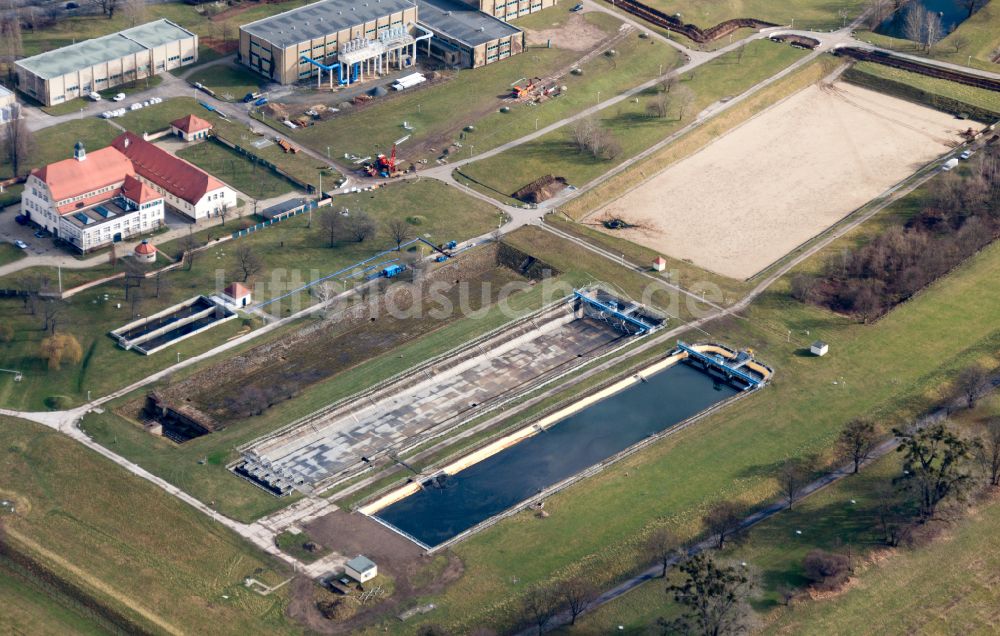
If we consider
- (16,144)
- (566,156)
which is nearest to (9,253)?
(16,144)

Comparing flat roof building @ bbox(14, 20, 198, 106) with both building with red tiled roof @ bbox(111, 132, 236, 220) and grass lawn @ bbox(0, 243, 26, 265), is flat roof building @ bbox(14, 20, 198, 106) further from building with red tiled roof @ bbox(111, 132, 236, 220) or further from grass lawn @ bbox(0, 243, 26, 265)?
grass lawn @ bbox(0, 243, 26, 265)

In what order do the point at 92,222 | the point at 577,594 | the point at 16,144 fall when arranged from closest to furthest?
the point at 577,594 < the point at 92,222 < the point at 16,144

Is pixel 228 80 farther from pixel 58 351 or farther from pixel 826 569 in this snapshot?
pixel 826 569

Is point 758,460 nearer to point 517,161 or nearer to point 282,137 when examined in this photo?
point 517,161

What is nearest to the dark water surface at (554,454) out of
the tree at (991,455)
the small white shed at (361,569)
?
the small white shed at (361,569)

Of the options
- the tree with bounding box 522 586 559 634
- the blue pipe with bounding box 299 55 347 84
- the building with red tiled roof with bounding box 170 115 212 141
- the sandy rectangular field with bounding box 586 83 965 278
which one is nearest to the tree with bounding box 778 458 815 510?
the tree with bounding box 522 586 559 634

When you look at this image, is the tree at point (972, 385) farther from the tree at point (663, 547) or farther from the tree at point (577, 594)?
the tree at point (577, 594)

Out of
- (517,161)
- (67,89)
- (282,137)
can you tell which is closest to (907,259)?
(517,161)
